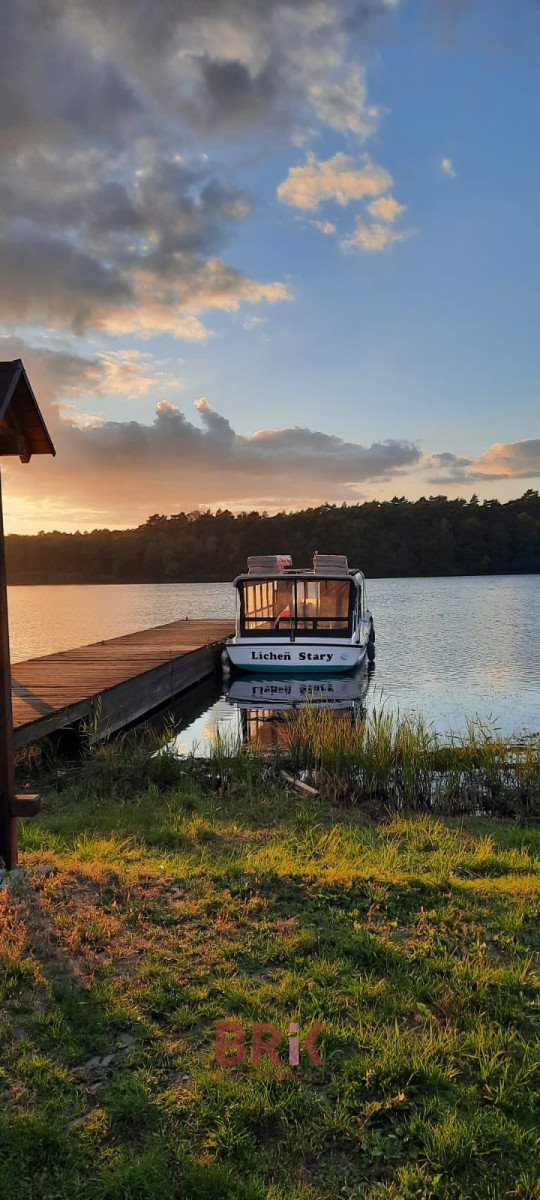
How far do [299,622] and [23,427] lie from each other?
15437 millimetres

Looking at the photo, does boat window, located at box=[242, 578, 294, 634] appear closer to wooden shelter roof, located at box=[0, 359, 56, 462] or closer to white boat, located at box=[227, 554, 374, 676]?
white boat, located at box=[227, 554, 374, 676]

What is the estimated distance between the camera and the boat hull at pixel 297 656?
1975 centimetres

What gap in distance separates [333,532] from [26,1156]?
318ft

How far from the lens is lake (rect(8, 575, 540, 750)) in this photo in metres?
18.5

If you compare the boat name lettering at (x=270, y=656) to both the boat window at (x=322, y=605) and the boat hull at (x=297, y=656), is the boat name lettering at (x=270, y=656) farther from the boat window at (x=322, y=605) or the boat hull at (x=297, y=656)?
the boat window at (x=322, y=605)

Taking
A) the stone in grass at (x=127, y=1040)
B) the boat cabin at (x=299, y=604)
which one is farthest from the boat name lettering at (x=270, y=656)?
the stone in grass at (x=127, y=1040)

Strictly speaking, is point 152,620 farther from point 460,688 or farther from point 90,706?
point 90,706

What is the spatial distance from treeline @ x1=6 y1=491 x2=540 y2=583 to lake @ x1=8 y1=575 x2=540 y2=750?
43699 mm

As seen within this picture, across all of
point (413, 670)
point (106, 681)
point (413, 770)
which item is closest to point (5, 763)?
point (413, 770)

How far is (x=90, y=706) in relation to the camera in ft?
42.2

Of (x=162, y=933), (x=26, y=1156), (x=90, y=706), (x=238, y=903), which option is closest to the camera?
(x=26, y=1156)

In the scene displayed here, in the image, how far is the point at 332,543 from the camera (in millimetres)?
98750

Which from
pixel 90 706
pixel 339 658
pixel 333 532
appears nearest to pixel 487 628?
pixel 339 658

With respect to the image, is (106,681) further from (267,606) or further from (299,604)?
(299,604)
